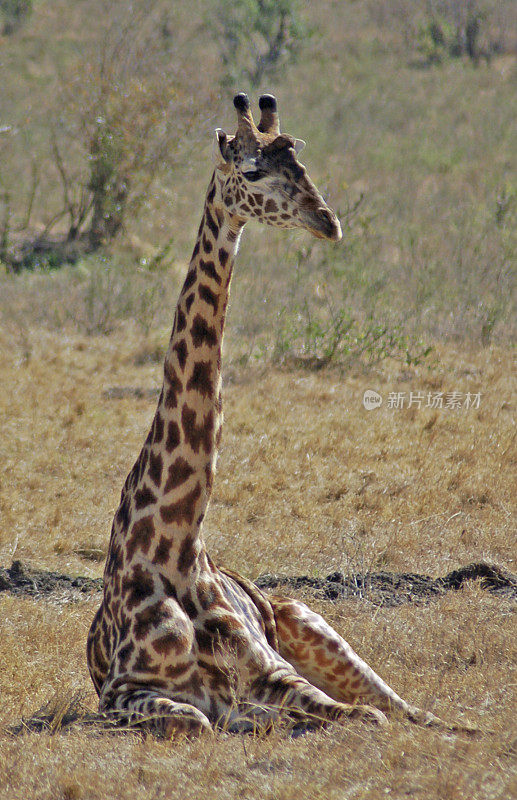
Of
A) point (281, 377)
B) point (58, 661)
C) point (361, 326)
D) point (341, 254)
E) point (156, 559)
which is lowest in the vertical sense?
point (58, 661)

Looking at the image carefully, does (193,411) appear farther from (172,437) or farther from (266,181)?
(266,181)

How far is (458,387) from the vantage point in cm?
1105

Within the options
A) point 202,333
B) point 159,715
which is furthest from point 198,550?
point 202,333

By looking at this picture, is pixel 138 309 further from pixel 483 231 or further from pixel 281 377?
pixel 483 231

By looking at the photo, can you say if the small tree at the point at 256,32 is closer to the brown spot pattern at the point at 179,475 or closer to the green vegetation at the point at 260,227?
the green vegetation at the point at 260,227

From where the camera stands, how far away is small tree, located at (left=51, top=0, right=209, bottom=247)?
16.6 meters

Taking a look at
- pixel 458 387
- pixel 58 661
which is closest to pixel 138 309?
pixel 458 387

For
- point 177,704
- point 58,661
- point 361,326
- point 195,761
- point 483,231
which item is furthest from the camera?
point 483,231

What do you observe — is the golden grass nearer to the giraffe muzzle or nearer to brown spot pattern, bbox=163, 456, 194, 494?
brown spot pattern, bbox=163, 456, 194, 494

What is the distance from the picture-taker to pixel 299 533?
754cm

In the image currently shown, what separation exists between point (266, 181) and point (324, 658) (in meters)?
2.18

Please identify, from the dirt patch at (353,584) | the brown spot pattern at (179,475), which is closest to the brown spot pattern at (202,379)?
the brown spot pattern at (179,475)

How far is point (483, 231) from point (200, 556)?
1412cm

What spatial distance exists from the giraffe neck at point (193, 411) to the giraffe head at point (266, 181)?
0.14 m
